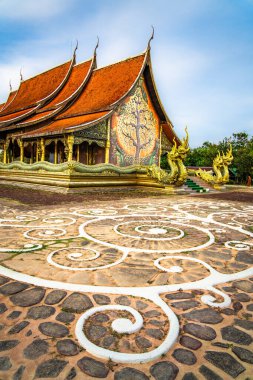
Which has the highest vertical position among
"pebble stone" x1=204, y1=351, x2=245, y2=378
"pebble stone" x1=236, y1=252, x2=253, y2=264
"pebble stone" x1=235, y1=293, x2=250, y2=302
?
"pebble stone" x1=236, y1=252, x2=253, y2=264

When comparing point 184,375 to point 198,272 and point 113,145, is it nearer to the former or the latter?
point 198,272

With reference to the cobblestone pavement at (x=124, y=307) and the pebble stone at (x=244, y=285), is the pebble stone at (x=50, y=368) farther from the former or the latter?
the pebble stone at (x=244, y=285)

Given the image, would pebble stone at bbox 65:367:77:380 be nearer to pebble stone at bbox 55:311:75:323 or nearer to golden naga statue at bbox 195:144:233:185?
pebble stone at bbox 55:311:75:323

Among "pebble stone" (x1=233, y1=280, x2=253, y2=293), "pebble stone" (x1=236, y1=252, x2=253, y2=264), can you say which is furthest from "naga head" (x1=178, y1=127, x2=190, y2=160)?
"pebble stone" (x1=233, y1=280, x2=253, y2=293)

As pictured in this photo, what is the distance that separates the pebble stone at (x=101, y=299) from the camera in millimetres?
1873

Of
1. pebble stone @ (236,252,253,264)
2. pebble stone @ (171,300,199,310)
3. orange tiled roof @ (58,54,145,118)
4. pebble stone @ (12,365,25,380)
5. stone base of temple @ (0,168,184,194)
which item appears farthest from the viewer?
orange tiled roof @ (58,54,145,118)

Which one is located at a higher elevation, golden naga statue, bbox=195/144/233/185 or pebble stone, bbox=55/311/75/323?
golden naga statue, bbox=195/144/233/185

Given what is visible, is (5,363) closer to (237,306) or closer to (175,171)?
(237,306)

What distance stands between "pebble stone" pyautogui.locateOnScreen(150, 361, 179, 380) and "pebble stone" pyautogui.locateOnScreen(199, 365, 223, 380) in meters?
0.13

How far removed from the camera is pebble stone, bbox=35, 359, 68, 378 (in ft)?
4.03

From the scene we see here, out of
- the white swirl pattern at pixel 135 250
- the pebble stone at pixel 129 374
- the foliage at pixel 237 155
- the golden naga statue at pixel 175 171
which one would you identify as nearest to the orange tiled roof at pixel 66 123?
the golden naga statue at pixel 175 171

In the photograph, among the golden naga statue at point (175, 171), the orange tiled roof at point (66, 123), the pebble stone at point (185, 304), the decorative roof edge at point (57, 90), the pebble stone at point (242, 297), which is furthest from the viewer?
the decorative roof edge at point (57, 90)

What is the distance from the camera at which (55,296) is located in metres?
1.93

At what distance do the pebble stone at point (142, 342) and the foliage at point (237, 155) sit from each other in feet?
86.6
